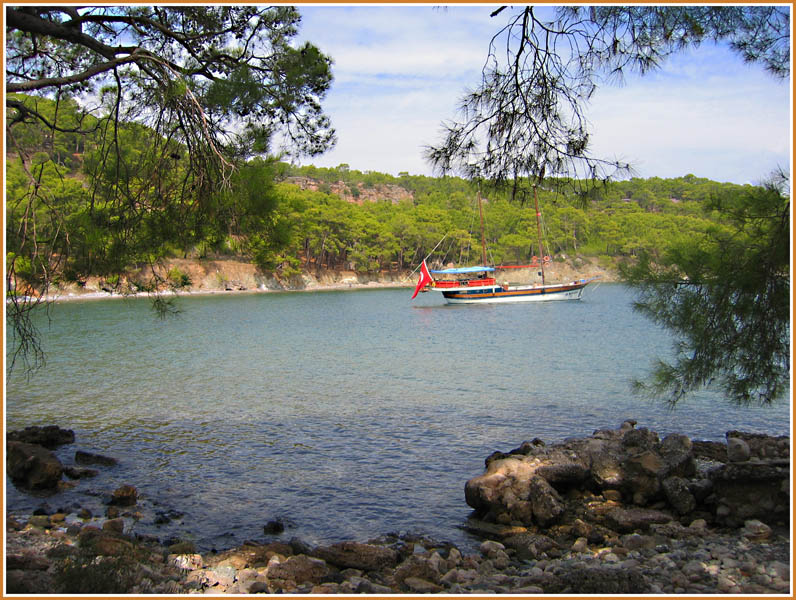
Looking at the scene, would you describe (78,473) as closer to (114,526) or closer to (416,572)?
(114,526)

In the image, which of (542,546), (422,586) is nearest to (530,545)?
(542,546)

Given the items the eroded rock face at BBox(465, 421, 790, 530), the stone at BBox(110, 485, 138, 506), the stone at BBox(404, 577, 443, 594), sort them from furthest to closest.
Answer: the stone at BBox(110, 485, 138, 506) < the eroded rock face at BBox(465, 421, 790, 530) < the stone at BBox(404, 577, 443, 594)

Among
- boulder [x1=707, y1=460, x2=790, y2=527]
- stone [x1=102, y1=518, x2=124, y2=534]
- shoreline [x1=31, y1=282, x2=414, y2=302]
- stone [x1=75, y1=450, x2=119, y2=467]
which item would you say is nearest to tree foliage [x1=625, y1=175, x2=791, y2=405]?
boulder [x1=707, y1=460, x2=790, y2=527]

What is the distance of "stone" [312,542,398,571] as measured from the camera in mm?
4953

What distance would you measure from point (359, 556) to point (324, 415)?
20.3ft

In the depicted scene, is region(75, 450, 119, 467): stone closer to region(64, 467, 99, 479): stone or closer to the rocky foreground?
region(64, 467, 99, 479): stone

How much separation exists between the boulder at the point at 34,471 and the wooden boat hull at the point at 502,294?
36.4 meters

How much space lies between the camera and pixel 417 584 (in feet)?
14.6

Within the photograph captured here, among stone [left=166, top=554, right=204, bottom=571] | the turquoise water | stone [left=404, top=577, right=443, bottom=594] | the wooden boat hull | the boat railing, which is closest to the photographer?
stone [left=404, top=577, right=443, bottom=594]

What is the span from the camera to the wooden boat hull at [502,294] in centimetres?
4275

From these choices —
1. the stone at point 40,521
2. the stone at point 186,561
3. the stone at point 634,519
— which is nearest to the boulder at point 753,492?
the stone at point 634,519

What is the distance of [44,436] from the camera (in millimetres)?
8859

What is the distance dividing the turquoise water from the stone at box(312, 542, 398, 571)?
2.44 ft

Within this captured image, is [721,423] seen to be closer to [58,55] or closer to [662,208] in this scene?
[58,55]
